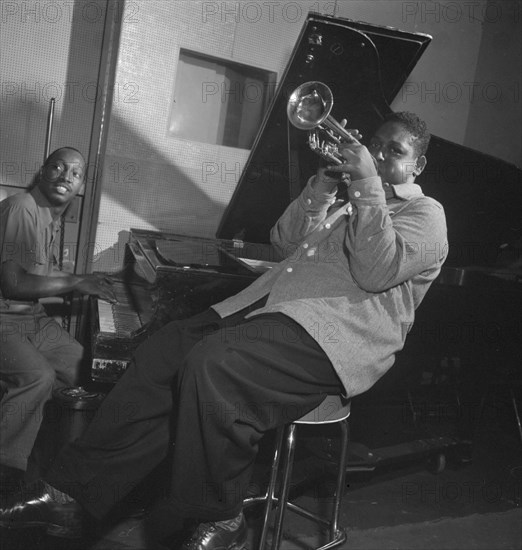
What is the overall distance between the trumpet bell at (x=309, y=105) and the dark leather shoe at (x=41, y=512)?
1.53 meters

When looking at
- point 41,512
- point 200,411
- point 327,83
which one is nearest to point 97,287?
point 41,512

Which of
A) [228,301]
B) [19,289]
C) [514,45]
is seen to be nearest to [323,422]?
[228,301]

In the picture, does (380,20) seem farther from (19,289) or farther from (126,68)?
(19,289)

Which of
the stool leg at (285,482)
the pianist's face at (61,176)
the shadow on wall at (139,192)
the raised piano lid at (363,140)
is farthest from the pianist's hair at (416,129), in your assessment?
the shadow on wall at (139,192)

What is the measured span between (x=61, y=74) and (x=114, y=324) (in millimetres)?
2064

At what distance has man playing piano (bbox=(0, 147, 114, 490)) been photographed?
2377 millimetres

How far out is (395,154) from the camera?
Result: 2.12m

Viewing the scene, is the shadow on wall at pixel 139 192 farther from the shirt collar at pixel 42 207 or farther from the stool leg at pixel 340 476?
the stool leg at pixel 340 476

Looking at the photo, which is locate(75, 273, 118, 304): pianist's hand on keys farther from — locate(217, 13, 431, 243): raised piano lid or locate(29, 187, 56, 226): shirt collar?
locate(217, 13, 431, 243): raised piano lid

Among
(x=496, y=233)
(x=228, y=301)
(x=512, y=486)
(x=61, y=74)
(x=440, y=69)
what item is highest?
(x=440, y=69)

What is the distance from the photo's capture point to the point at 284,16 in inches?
157

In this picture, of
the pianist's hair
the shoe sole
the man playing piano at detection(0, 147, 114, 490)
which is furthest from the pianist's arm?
the pianist's hair

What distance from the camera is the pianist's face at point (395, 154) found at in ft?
6.94

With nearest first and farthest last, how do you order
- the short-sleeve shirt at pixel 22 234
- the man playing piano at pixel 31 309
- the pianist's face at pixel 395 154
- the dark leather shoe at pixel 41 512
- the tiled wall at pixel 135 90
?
1. the dark leather shoe at pixel 41 512
2. the pianist's face at pixel 395 154
3. the man playing piano at pixel 31 309
4. the short-sleeve shirt at pixel 22 234
5. the tiled wall at pixel 135 90
